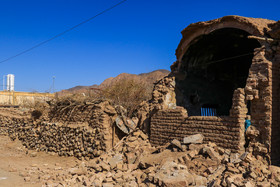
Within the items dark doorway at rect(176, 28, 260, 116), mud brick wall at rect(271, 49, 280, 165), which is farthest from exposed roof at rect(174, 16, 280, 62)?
mud brick wall at rect(271, 49, 280, 165)

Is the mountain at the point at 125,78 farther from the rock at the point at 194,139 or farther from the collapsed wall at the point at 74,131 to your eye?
the rock at the point at 194,139

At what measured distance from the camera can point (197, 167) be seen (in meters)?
6.43

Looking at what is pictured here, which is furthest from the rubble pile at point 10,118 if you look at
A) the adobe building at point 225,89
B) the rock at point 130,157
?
the adobe building at point 225,89

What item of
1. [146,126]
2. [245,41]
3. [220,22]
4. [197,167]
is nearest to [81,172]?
[146,126]

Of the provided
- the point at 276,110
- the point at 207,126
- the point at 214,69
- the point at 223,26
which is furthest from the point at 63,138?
the point at 276,110

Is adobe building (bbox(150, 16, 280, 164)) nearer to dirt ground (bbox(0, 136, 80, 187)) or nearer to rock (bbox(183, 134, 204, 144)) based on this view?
rock (bbox(183, 134, 204, 144))

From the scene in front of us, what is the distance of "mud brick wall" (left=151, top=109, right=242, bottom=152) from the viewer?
6631mm

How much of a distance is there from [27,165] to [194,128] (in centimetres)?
690

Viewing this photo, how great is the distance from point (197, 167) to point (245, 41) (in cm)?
539

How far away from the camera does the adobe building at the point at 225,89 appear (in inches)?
255

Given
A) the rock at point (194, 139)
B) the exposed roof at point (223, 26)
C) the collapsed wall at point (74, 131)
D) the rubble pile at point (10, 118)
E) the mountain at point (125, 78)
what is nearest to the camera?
the exposed roof at point (223, 26)

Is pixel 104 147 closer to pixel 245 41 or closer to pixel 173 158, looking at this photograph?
pixel 173 158

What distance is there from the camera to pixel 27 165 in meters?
9.99

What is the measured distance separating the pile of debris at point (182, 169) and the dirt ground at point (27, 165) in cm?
79
